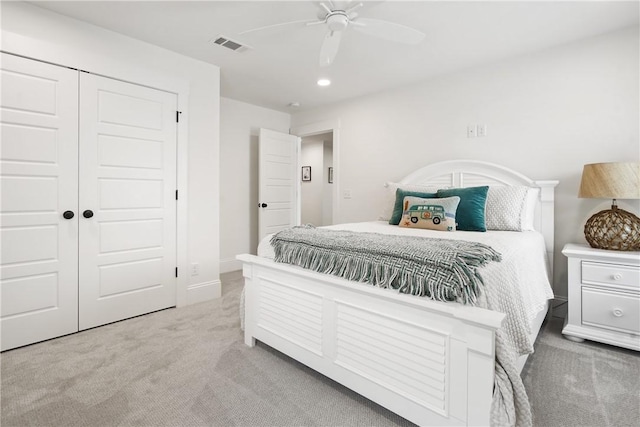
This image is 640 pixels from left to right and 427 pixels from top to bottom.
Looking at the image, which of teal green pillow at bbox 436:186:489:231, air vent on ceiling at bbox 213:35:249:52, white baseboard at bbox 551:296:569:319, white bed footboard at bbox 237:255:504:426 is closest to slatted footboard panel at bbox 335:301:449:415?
white bed footboard at bbox 237:255:504:426

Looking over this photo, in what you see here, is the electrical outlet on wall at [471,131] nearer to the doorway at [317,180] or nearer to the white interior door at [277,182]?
the white interior door at [277,182]

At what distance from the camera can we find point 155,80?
2748 mm

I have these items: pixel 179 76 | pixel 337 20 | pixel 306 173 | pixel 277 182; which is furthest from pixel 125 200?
pixel 306 173

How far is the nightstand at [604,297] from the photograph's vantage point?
2.06m

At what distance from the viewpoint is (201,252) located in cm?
314

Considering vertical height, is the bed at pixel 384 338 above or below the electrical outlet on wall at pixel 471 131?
below

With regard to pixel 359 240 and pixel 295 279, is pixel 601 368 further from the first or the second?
pixel 295 279

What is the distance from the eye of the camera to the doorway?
6.87 meters

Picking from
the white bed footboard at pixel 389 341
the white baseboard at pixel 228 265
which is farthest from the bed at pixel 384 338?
the white baseboard at pixel 228 265

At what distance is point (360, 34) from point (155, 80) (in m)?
1.78

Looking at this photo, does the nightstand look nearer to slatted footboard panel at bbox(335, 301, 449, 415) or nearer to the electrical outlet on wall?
the electrical outlet on wall

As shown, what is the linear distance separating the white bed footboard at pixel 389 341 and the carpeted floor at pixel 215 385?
0.15m

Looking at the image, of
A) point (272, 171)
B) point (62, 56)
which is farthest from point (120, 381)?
point (272, 171)

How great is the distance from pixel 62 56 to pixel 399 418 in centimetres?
315
